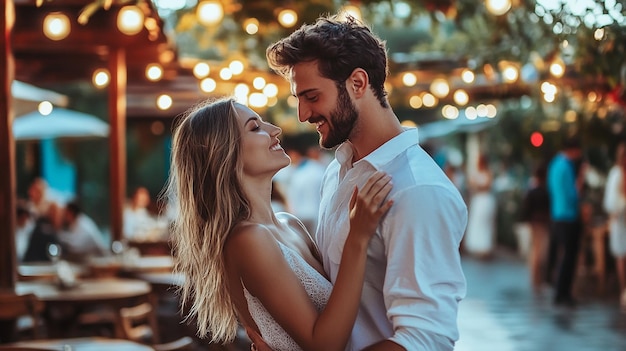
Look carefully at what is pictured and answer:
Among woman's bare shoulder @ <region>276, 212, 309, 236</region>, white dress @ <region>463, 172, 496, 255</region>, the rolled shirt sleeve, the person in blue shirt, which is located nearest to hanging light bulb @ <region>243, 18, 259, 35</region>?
the person in blue shirt

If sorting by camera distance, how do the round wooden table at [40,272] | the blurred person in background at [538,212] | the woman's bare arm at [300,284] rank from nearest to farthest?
the woman's bare arm at [300,284] → the round wooden table at [40,272] → the blurred person in background at [538,212]

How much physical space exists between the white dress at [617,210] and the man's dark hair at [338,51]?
29.6ft

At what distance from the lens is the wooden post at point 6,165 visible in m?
6.68

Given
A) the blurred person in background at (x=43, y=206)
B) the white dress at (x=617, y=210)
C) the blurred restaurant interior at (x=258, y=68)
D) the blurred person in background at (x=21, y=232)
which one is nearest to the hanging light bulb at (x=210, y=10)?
the blurred restaurant interior at (x=258, y=68)

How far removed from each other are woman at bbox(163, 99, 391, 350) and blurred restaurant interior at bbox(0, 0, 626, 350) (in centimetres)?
34

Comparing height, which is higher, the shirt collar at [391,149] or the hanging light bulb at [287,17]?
the hanging light bulb at [287,17]

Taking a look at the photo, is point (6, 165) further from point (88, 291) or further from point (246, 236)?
point (246, 236)

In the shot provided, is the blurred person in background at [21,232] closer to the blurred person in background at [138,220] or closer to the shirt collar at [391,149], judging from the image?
the blurred person in background at [138,220]

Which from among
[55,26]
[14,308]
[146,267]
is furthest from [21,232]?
[14,308]

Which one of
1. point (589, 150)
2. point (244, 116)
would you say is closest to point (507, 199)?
point (589, 150)

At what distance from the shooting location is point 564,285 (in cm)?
1208

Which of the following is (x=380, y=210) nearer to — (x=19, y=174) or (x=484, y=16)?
(x=484, y=16)

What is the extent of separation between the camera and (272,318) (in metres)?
3.08

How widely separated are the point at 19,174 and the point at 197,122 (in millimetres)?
19641
